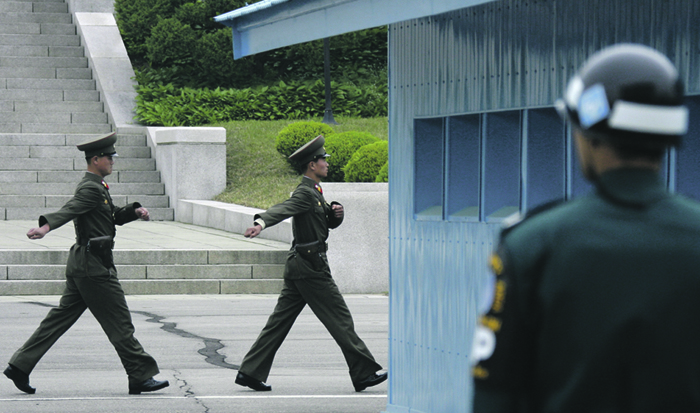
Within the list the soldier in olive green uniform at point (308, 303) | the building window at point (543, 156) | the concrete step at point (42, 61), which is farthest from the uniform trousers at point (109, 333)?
the concrete step at point (42, 61)

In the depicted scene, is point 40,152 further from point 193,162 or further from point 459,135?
point 459,135

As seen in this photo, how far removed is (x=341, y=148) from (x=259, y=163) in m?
2.89

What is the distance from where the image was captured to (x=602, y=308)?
195 cm

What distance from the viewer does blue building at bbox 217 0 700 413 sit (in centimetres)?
496

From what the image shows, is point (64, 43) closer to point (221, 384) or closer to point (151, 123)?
point (151, 123)

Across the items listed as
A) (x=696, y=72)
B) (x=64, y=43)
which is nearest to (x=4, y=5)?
(x=64, y=43)

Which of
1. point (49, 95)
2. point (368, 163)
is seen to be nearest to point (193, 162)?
point (368, 163)

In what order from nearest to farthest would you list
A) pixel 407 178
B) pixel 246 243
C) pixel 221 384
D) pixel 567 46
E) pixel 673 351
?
pixel 673 351 → pixel 567 46 → pixel 407 178 → pixel 221 384 → pixel 246 243

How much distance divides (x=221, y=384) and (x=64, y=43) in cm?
1976

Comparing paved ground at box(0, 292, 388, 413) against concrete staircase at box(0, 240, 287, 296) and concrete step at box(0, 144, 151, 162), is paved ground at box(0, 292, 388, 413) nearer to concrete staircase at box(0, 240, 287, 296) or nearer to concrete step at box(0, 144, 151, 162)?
concrete staircase at box(0, 240, 287, 296)

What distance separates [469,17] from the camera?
588 cm

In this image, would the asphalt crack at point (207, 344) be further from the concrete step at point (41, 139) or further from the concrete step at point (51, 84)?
the concrete step at point (51, 84)

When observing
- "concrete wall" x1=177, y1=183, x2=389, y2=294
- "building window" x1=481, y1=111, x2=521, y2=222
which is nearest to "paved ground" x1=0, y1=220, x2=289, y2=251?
"concrete wall" x1=177, y1=183, x2=389, y2=294

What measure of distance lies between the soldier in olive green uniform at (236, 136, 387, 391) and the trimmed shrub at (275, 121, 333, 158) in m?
12.4
